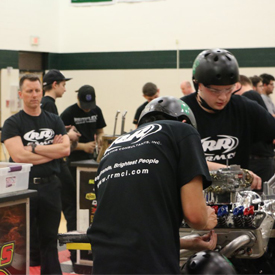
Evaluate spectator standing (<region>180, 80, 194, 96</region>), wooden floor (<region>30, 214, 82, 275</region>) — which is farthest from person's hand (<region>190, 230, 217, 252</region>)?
spectator standing (<region>180, 80, 194, 96</region>)

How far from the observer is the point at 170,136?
7.36ft

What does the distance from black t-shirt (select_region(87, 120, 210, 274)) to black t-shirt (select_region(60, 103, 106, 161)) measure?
480 cm

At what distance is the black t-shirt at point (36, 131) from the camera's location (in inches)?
207

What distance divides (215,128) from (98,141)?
3758 mm

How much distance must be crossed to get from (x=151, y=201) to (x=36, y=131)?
3.32 metres

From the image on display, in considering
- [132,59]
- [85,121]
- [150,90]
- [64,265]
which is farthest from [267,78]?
[64,265]

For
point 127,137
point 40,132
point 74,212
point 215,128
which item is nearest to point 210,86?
point 215,128

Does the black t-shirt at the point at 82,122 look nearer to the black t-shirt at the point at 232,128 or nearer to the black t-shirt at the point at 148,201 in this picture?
the black t-shirt at the point at 232,128

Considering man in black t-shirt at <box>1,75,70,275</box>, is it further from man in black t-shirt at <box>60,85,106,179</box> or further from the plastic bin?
man in black t-shirt at <box>60,85,106,179</box>

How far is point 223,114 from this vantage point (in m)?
3.45

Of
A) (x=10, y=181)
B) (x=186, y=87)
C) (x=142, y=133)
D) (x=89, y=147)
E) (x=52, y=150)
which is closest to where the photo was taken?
(x=142, y=133)

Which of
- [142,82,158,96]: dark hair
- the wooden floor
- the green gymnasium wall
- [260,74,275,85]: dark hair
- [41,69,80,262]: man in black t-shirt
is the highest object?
the green gymnasium wall

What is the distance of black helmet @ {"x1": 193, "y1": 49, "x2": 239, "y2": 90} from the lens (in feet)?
10.5

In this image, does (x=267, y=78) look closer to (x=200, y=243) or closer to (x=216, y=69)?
(x=216, y=69)
